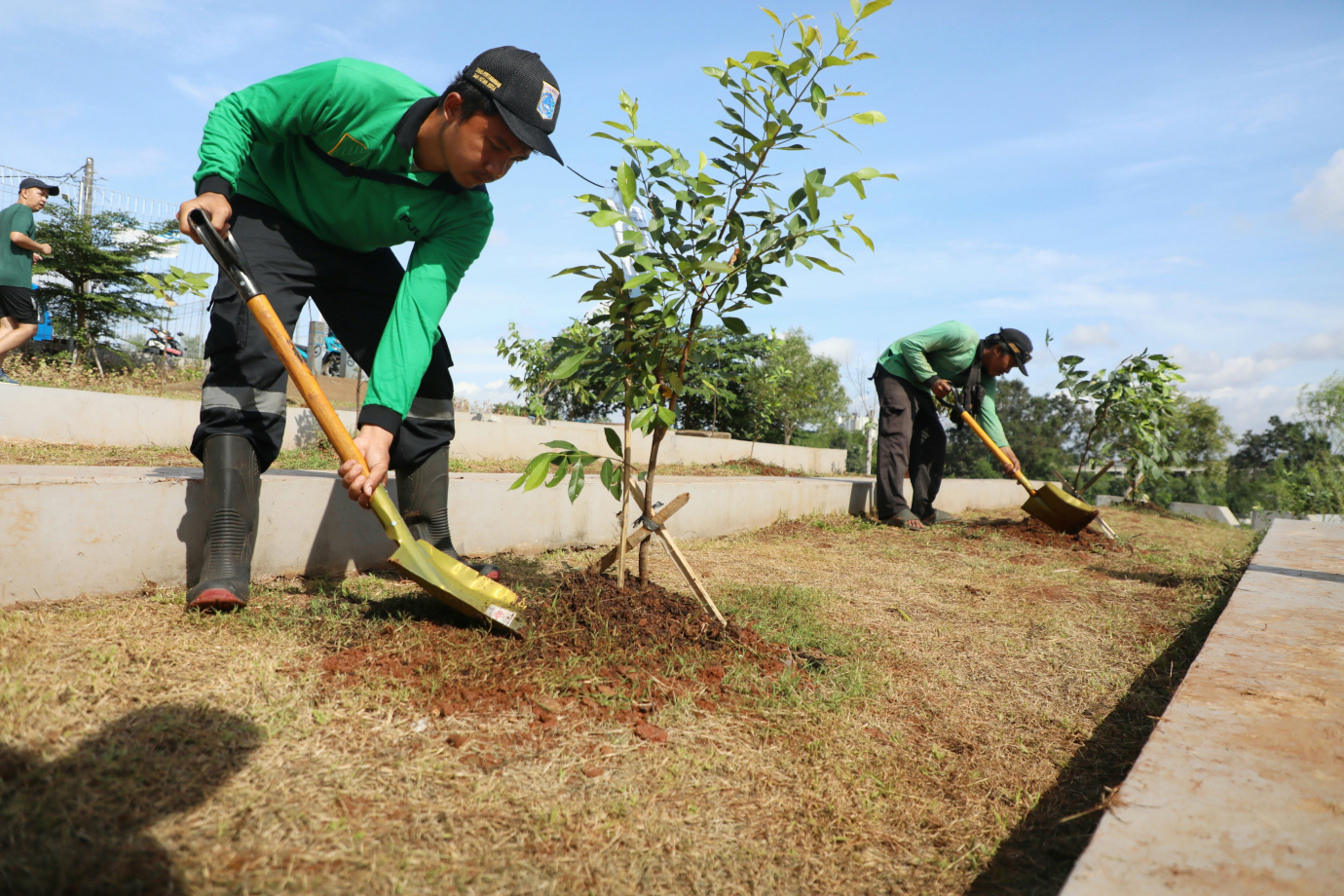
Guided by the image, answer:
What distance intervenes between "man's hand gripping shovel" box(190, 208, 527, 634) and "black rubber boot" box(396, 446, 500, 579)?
1.73ft

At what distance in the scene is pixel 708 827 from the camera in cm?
141

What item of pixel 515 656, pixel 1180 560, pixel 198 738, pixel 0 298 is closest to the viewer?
pixel 198 738

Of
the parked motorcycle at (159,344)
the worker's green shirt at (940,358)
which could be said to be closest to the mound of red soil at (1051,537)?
the worker's green shirt at (940,358)

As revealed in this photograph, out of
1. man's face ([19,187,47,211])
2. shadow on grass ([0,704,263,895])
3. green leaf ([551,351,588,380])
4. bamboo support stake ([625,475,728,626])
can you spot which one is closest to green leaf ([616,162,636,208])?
green leaf ([551,351,588,380])

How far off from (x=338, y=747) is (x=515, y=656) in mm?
548

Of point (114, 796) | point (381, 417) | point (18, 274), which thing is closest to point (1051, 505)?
point (381, 417)

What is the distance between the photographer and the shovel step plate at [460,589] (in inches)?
79.9

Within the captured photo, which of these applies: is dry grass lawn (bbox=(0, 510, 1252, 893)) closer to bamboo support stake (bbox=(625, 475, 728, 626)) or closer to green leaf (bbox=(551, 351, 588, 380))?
bamboo support stake (bbox=(625, 475, 728, 626))

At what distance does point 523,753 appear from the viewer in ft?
5.15

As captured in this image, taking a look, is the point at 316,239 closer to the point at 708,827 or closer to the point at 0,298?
the point at 708,827

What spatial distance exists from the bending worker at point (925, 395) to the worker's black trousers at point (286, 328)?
4.69 meters

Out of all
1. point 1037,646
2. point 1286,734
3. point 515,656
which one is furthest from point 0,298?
point 1286,734

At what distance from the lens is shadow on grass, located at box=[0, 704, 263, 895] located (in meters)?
1.03

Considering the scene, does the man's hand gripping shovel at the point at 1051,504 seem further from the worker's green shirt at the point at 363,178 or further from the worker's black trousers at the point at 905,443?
the worker's green shirt at the point at 363,178
